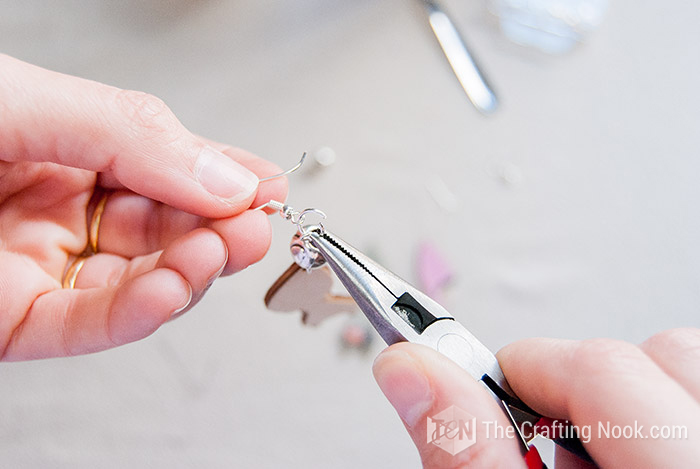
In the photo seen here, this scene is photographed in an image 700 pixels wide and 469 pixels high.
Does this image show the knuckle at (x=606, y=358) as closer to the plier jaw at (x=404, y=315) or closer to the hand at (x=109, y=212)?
the plier jaw at (x=404, y=315)

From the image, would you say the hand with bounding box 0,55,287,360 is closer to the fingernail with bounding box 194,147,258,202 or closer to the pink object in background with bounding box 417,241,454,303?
the fingernail with bounding box 194,147,258,202

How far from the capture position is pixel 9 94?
65 centimetres

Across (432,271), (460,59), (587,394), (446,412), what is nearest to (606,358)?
(587,394)

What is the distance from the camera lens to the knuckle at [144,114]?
68 centimetres

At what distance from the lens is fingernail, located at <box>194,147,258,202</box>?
2.29 feet

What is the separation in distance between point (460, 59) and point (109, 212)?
2.62 ft

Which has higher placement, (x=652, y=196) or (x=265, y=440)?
(x=652, y=196)

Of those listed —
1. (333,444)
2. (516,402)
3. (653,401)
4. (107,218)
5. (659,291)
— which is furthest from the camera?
(659,291)

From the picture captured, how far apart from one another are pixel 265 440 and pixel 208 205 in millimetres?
453


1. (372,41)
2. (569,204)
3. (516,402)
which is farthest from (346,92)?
(516,402)

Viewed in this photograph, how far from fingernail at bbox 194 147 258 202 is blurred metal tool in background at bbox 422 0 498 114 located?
0.64m

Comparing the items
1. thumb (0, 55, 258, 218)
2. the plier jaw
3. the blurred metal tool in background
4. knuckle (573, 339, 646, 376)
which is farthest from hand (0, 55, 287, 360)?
the blurred metal tool in background

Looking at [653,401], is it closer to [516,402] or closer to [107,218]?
[516,402]

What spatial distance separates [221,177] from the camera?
70 centimetres
